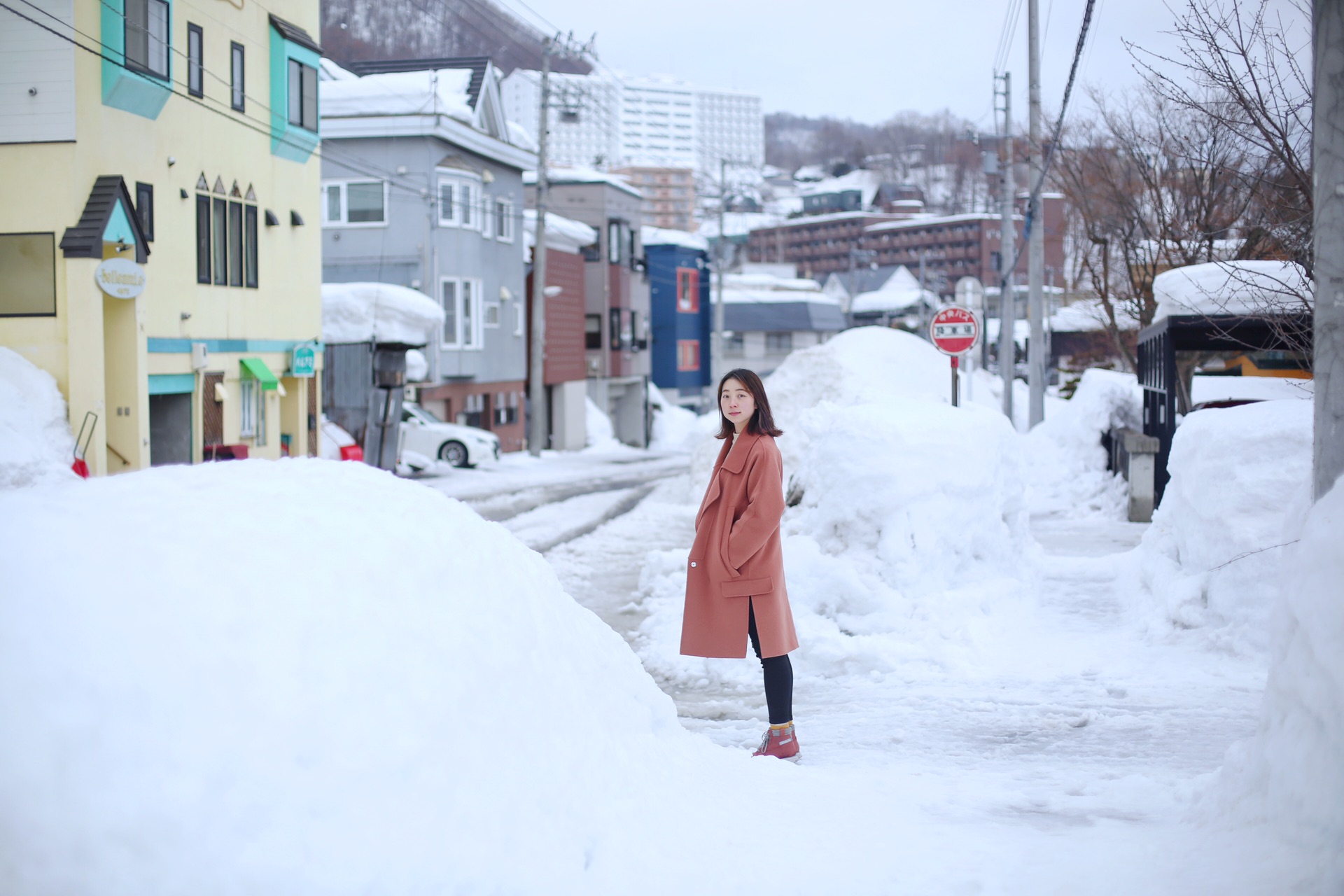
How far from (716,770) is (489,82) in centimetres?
3318

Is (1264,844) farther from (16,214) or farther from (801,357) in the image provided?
(16,214)

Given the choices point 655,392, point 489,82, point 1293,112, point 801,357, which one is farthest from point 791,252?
point 1293,112

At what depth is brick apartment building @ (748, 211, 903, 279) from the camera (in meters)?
102

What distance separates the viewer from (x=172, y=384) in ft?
60.7

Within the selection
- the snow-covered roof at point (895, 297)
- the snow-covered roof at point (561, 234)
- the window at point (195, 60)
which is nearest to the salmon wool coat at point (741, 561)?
the window at point (195, 60)

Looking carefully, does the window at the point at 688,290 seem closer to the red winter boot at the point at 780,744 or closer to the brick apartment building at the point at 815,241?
the red winter boot at the point at 780,744

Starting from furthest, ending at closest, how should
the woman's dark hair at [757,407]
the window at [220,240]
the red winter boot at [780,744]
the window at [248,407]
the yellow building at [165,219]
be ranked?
the window at [248,407]
the window at [220,240]
the yellow building at [165,219]
the woman's dark hair at [757,407]
the red winter boot at [780,744]

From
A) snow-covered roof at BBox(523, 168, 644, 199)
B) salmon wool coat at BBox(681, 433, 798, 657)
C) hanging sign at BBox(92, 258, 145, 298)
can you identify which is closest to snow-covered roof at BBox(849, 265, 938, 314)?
snow-covered roof at BBox(523, 168, 644, 199)

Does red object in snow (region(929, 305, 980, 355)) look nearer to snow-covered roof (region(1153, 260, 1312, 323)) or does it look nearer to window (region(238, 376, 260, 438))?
snow-covered roof (region(1153, 260, 1312, 323))

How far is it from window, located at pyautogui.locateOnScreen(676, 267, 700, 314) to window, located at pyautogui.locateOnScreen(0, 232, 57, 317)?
38.3 m

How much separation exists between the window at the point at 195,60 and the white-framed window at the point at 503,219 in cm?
1549

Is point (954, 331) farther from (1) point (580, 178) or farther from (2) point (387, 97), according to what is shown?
(1) point (580, 178)

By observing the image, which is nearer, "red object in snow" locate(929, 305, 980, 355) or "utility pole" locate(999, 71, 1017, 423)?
"red object in snow" locate(929, 305, 980, 355)

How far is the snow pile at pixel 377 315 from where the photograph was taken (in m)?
24.2
